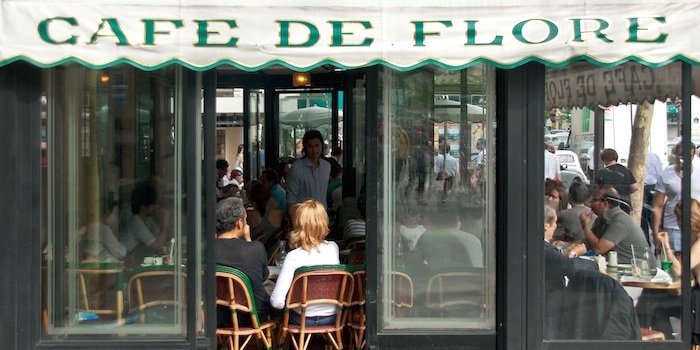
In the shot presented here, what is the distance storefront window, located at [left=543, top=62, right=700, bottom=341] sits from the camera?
208 inches

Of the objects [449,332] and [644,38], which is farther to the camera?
[449,332]

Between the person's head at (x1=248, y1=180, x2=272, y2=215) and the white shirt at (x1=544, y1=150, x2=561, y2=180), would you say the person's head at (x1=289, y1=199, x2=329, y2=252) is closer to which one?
the white shirt at (x1=544, y1=150, x2=561, y2=180)

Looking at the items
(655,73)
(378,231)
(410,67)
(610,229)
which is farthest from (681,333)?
(410,67)

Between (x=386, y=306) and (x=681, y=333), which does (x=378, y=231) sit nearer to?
(x=386, y=306)

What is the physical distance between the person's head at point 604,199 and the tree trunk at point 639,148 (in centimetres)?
10

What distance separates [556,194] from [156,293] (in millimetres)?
2551

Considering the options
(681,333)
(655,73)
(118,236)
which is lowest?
→ (681,333)

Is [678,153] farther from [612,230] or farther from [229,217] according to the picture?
[229,217]

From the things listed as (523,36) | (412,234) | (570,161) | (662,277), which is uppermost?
(523,36)

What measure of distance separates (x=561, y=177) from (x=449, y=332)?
119 cm

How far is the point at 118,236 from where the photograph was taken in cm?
534

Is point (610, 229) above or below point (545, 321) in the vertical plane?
above

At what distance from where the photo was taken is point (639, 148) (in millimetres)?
5309

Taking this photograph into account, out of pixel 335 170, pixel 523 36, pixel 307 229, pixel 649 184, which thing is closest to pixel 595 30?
pixel 523 36
